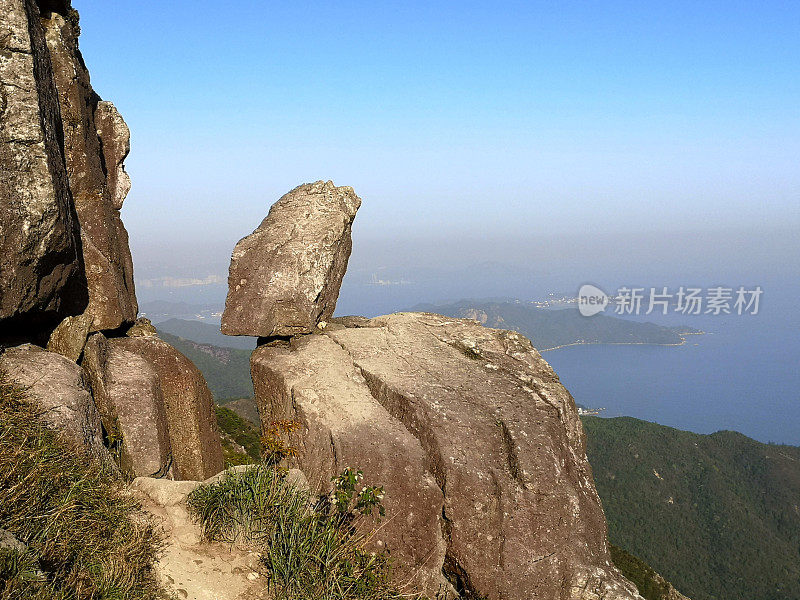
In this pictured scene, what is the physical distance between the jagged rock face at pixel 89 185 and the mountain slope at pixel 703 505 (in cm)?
10841

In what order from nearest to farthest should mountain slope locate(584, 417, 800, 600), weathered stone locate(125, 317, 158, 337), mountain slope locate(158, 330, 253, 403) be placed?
weathered stone locate(125, 317, 158, 337) < mountain slope locate(584, 417, 800, 600) < mountain slope locate(158, 330, 253, 403)

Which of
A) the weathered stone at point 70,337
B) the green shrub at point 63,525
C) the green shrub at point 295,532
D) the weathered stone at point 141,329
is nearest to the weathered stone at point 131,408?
the weathered stone at point 70,337

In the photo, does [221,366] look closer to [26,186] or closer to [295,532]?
[26,186]

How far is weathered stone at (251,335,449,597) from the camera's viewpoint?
8.20m

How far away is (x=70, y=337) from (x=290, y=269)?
4693 millimetres

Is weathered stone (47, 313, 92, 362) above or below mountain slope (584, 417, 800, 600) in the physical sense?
above

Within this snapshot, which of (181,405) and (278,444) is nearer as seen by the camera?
(278,444)

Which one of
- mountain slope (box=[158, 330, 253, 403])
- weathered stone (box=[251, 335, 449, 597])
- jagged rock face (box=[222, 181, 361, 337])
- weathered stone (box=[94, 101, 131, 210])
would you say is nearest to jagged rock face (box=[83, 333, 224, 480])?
weathered stone (box=[251, 335, 449, 597])

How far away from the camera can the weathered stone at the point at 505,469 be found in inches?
331

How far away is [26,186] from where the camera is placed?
26.8 feet

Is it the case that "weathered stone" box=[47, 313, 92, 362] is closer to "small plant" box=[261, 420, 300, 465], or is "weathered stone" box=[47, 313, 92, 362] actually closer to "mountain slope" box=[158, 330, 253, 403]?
"small plant" box=[261, 420, 300, 465]

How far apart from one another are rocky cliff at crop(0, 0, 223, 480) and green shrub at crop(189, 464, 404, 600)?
7.10ft

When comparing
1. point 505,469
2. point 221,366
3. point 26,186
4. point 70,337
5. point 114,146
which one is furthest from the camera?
point 221,366

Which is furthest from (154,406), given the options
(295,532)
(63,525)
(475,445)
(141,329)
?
(475,445)
